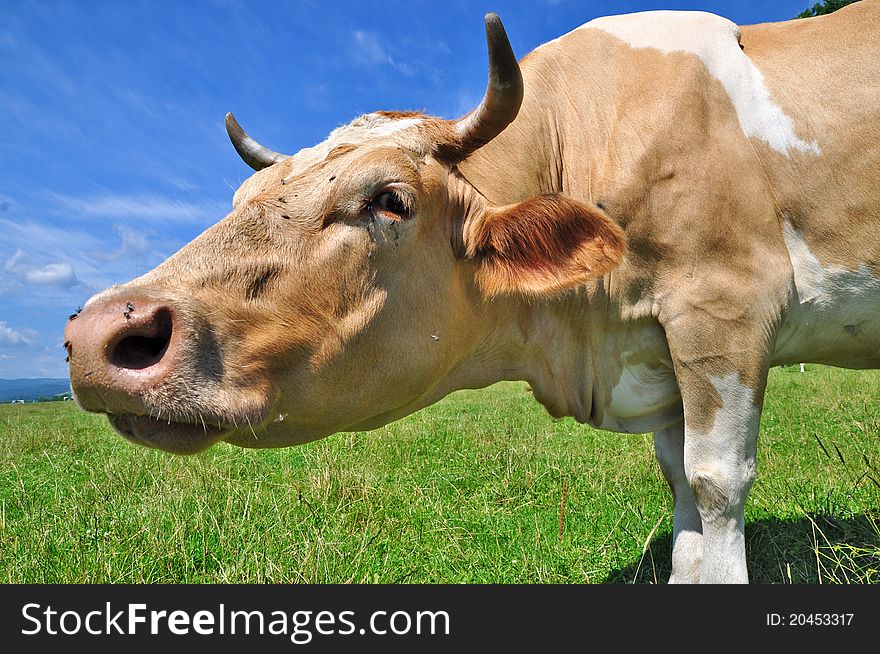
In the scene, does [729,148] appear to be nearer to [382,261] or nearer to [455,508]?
[382,261]

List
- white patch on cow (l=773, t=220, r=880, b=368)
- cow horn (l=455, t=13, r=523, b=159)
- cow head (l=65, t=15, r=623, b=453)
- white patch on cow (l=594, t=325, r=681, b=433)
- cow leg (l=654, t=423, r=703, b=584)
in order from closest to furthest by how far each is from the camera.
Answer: cow head (l=65, t=15, r=623, b=453), cow horn (l=455, t=13, r=523, b=159), white patch on cow (l=773, t=220, r=880, b=368), white patch on cow (l=594, t=325, r=681, b=433), cow leg (l=654, t=423, r=703, b=584)

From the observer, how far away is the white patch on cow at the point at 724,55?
3182 millimetres

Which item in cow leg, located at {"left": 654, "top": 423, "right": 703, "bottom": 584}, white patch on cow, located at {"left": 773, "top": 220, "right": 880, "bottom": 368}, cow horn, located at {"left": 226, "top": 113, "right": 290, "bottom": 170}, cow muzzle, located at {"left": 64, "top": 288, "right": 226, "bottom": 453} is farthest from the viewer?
cow horn, located at {"left": 226, "top": 113, "right": 290, "bottom": 170}

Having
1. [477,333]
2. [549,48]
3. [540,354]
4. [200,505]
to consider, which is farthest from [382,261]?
[200,505]

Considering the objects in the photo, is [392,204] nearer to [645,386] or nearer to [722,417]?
[645,386]

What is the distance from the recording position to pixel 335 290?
2.73 meters

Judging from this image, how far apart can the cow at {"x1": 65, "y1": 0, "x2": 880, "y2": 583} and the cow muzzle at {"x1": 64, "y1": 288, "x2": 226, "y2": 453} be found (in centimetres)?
1

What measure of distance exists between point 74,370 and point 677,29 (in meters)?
3.42

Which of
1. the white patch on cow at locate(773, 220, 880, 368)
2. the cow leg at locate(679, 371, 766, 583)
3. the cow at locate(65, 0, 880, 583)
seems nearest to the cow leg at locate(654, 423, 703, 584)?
the cow at locate(65, 0, 880, 583)

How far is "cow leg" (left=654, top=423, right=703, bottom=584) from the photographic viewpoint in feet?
12.0

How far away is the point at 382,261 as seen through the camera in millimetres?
2832

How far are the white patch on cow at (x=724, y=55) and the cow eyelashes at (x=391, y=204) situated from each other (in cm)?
175

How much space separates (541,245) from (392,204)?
75cm

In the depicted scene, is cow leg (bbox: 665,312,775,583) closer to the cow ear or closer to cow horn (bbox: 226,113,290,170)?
the cow ear
